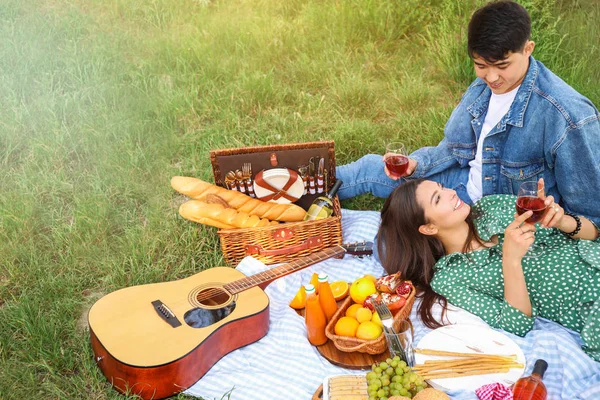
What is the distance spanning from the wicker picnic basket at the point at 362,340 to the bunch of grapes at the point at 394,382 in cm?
28

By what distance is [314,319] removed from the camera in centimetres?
306

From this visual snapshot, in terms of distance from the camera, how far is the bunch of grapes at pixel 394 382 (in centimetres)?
250

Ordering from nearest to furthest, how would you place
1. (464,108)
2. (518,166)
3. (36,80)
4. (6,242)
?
1. (518,166)
2. (464,108)
3. (6,242)
4. (36,80)

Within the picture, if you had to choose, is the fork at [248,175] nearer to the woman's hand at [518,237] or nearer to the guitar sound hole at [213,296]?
the guitar sound hole at [213,296]

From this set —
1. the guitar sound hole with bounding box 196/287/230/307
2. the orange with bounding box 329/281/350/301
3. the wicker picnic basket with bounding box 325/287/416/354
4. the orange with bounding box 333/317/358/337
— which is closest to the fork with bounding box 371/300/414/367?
the wicker picnic basket with bounding box 325/287/416/354

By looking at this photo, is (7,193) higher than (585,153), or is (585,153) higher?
(585,153)

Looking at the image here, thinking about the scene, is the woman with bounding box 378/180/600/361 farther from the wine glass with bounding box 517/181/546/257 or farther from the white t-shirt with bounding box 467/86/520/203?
the white t-shirt with bounding box 467/86/520/203

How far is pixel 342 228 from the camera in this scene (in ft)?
14.0

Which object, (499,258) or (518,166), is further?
(518,166)

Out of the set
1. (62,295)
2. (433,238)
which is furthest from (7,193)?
(433,238)

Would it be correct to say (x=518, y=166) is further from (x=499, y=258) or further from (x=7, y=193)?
(x=7, y=193)

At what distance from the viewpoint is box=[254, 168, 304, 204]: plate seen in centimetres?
405

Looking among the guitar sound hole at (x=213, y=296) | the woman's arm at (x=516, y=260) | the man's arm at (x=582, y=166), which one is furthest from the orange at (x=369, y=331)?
the man's arm at (x=582, y=166)

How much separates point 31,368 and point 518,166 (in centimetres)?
293
